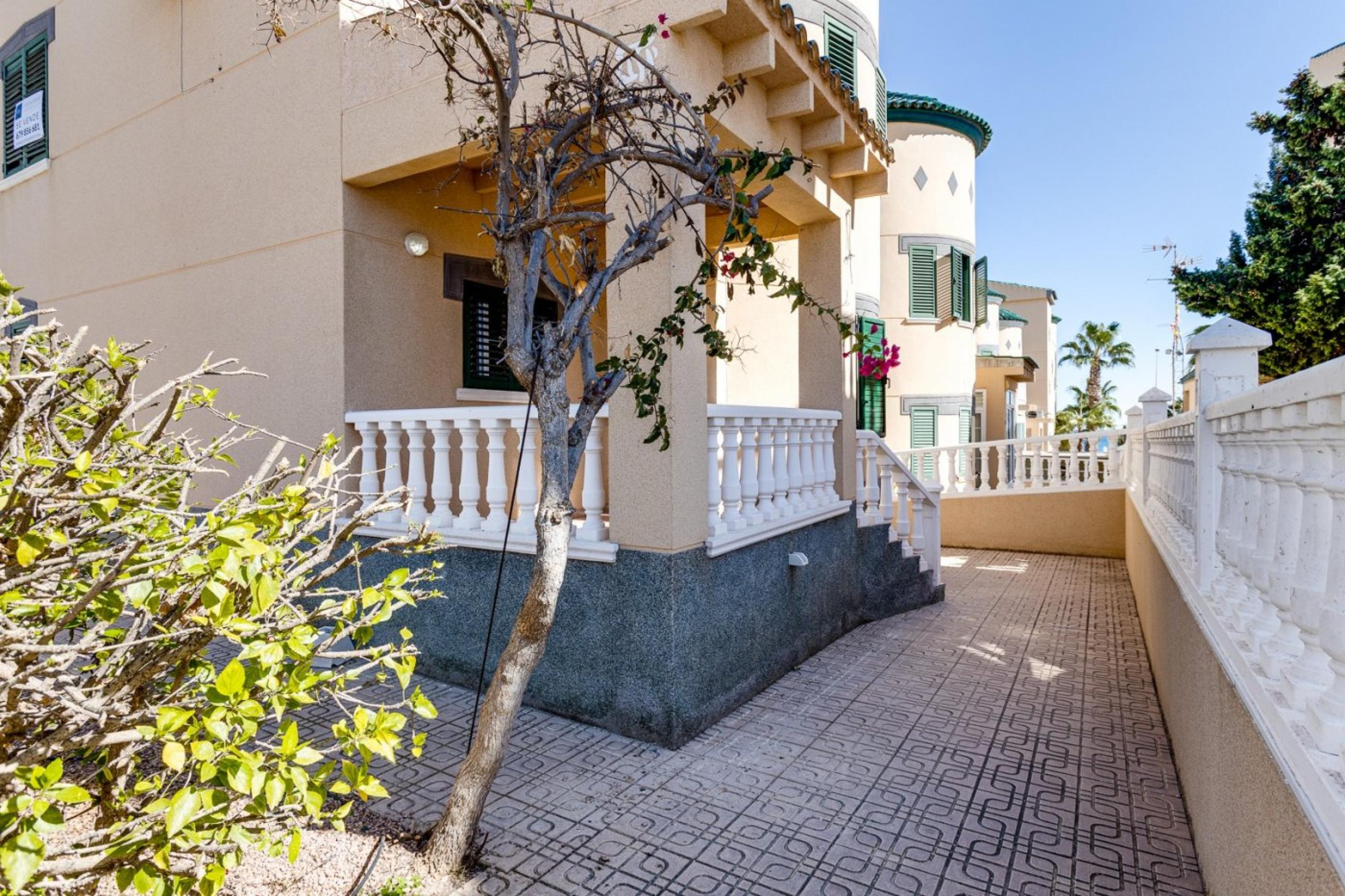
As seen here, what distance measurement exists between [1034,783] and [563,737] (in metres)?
2.75

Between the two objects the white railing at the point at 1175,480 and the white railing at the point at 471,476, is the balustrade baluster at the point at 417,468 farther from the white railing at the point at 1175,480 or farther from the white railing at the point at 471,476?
the white railing at the point at 1175,480

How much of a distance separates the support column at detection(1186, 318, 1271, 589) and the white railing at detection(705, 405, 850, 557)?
2577 mm

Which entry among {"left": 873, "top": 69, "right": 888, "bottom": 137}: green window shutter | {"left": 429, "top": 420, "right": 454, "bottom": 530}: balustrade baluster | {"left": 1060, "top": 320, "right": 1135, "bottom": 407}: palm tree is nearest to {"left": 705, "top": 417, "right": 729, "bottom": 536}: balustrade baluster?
{"left": 429, "top": 420, "right": 454, "bottom": 530}: balustrade baluster

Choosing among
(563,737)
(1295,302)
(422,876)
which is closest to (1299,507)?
(422,876)

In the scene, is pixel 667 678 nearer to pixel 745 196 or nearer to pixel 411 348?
pixel 745 196

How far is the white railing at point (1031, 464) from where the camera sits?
36.8 feet

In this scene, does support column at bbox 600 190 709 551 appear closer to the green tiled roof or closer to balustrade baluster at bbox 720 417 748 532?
balustrade baluster at bbox 720 417 748 532

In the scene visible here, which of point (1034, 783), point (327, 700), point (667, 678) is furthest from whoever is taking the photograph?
point (327, 700)

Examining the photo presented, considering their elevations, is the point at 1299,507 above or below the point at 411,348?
below

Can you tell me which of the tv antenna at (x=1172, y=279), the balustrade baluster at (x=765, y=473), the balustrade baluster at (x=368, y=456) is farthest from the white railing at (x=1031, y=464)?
the balustrade baluster at (x=368, y=456)

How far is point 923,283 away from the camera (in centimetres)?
1310

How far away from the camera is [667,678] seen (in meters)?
4.23

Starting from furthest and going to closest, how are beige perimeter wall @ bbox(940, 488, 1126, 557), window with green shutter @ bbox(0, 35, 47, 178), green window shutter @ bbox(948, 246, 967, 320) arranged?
green window shutter @ bbox(948, 246, 967, 320)
beige perimeter wall @ bbox(940, 488, 1126, 557)
window with green shutter @ bbox(0, 35, 47, 178)

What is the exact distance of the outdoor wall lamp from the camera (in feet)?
20.0
